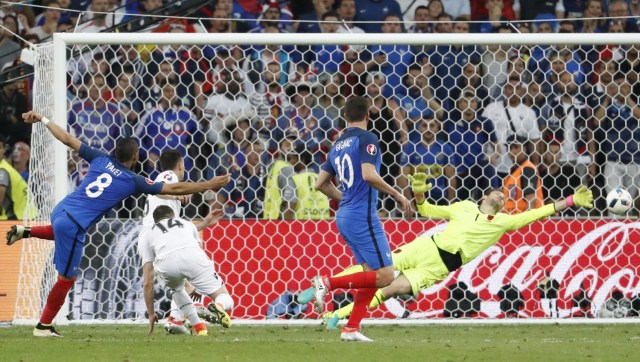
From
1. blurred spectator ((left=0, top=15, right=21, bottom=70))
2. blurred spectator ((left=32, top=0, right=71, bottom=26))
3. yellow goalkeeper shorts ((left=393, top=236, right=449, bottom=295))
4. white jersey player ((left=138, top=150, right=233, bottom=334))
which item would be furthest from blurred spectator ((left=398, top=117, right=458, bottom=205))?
blurred spectator ((left=0, top=15, right=21, bottom=70))

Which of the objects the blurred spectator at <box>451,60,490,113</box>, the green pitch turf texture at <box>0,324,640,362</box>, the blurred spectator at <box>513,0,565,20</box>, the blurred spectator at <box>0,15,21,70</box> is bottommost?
the green pitch turf texture at <box>0,324,640,362</box>

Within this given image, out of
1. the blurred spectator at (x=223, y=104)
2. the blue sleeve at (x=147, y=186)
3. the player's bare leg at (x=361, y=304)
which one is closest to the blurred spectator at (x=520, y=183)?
the blurred spectator at (x=223, y=104)

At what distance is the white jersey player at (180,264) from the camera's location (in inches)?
429

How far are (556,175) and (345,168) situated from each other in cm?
506

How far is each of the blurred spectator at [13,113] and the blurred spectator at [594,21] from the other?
7.31 meters

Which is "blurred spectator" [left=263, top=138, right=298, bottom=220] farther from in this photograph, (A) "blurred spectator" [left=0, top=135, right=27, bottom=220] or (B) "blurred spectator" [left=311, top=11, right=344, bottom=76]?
(A) "blurred spectator" [left=0, top=135, right=27, bottom=220]

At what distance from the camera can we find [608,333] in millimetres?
11648

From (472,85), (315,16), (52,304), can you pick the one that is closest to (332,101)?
(472,85)

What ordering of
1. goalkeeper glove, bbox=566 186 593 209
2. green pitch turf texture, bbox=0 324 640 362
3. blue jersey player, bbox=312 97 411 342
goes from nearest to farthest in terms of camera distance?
green pitch turf texture, bbox=0 324 640 362 < blue jersey player, bbox=312 97 411 342 < goalkeeper glove, bbox=566 186 593 209

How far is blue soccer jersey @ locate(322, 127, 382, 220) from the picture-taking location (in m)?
9.96

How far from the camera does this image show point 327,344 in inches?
388

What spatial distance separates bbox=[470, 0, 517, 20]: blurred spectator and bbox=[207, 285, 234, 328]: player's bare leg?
774 cm

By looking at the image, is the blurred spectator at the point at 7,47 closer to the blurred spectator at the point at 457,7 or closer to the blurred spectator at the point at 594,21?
the blurred spectator at the point at 457,7

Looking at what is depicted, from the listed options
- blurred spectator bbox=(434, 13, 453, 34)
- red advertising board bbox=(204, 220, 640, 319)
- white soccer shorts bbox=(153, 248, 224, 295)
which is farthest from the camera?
blurred spectator bbox=(434, 13, 453, 34)
